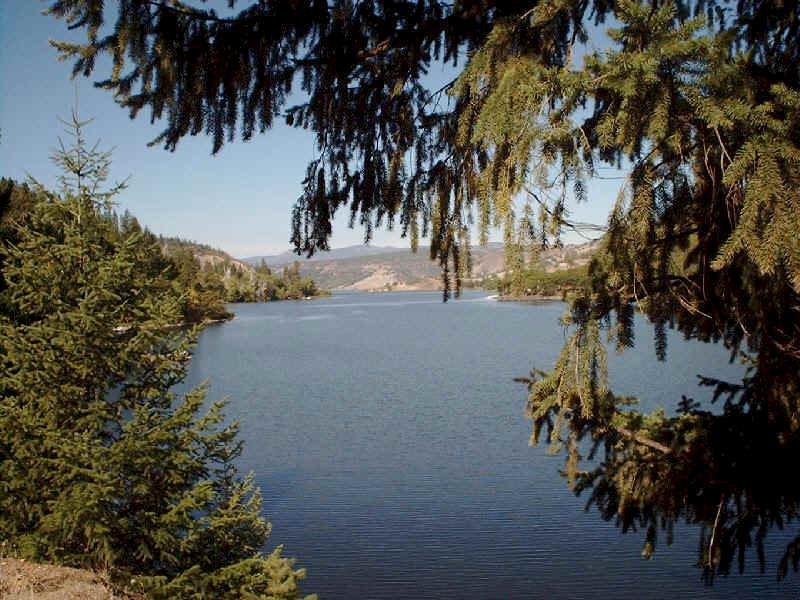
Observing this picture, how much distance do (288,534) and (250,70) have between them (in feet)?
39.8

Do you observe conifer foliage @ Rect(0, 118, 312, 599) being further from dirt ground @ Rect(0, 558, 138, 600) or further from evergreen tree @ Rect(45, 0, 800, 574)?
evergreen tree @ Rect(45, 0, 800, 574)

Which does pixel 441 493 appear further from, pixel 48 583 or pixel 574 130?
pixel 574 130

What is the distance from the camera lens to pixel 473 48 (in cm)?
312

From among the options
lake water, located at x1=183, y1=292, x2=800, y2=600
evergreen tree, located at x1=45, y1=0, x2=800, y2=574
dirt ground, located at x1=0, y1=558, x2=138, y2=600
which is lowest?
lake water, located at x1=183, y1=292, x2=800, y2=600

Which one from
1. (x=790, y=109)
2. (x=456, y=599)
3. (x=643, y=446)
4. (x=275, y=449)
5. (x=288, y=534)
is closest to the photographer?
(x=790, y=109)

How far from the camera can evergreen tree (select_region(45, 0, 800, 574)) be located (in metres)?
1.98

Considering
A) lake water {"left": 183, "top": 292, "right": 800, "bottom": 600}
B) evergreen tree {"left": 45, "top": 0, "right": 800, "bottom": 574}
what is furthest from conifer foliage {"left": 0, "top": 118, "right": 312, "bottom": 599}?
lake water {"left": 183, "top": 292, "right": 800, "bottom": 600}

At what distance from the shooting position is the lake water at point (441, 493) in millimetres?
11570

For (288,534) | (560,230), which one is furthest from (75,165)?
(288,534)

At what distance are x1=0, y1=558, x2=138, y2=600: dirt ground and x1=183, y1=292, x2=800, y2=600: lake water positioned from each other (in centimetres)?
640

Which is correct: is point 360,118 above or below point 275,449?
above

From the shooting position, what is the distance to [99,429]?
695cm

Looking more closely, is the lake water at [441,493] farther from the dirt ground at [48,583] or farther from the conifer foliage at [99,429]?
the dirt ground at [48,583]

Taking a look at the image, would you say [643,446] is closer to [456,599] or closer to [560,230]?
[560,230]
